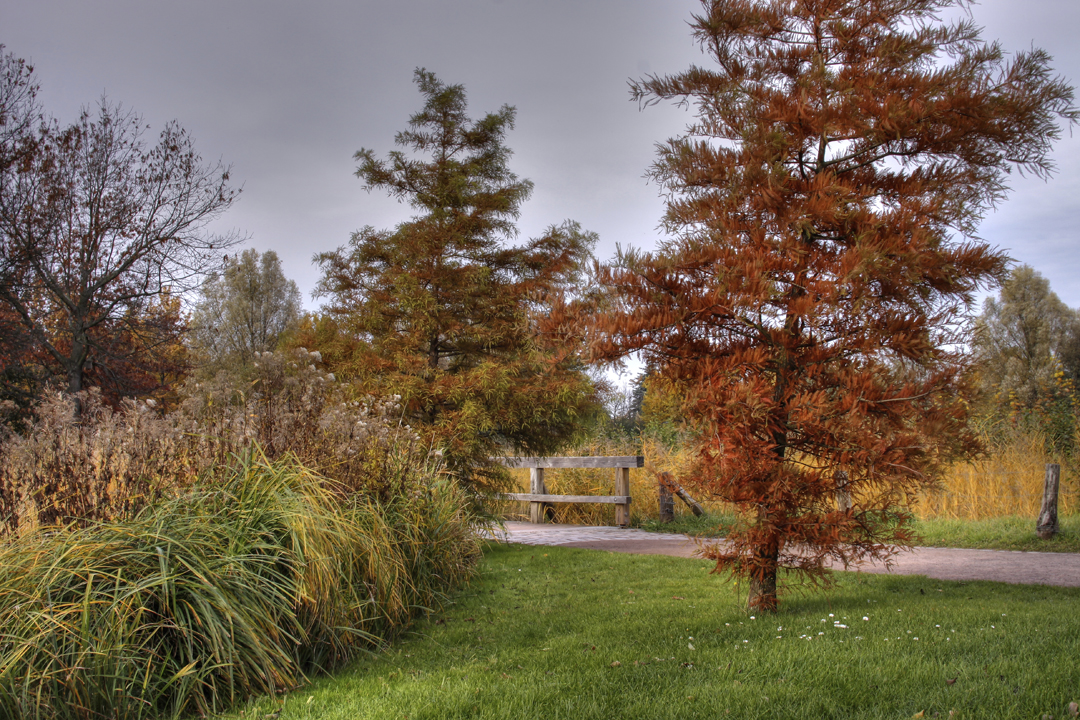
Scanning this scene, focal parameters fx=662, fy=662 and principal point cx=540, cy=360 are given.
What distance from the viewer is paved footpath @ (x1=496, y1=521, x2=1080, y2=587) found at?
5.66 meters

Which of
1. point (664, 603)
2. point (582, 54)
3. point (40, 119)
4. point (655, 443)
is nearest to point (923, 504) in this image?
point (655, 443)

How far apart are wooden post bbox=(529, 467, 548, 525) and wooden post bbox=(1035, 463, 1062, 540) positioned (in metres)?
7.23

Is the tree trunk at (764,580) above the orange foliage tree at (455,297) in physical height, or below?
below

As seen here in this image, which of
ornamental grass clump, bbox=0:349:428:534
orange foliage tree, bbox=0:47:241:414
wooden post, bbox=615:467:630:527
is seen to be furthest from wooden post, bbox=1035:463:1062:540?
orange foliage tree, bbox=0:47:241:414

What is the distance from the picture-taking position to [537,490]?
1205 cm

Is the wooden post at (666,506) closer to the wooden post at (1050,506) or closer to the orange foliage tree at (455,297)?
the orange foliage tree at (455,297)

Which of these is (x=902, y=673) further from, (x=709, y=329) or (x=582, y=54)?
(x=582, y=54)

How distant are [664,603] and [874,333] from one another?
243 cm

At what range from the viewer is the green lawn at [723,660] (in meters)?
2.68

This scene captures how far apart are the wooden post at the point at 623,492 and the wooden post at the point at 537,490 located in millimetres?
1575

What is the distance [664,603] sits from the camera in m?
4.89

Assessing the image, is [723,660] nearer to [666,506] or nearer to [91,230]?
[666,506]

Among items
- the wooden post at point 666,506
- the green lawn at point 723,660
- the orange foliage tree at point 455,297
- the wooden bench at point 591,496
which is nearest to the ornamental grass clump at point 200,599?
the green lawn at point 723,660

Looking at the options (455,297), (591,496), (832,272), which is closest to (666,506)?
(591,496)
